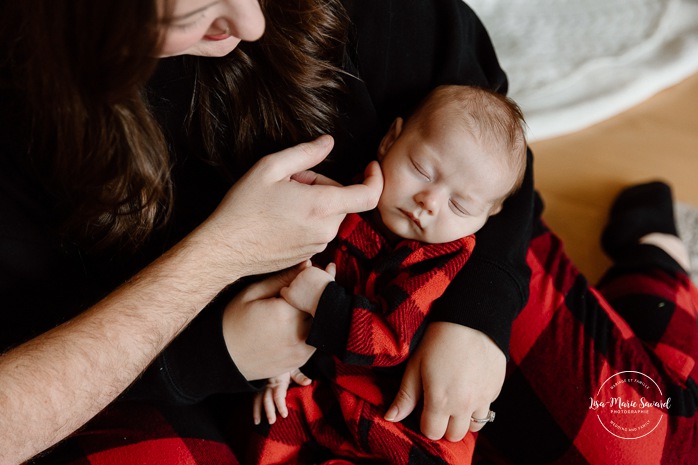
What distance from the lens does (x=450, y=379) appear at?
3.17ft

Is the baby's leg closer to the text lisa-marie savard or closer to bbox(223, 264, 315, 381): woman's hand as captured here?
the text lisa-marie savard

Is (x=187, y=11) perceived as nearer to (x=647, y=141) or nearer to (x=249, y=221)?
(x=249, y=221)

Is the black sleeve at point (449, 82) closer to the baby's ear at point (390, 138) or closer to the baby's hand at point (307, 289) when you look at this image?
the baby's ear at point (390, 138)

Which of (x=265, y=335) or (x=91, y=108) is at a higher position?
(x=91, y=108)

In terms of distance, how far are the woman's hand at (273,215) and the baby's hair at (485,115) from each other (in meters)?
0.18

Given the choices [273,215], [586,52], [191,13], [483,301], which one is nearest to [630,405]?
[483,301]

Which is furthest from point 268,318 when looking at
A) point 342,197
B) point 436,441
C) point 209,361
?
point 436,441

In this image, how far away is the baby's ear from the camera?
1.07m

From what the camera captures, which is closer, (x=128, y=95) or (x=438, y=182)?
(x=128, y=95)

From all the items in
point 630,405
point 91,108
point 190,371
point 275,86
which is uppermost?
point 91,108

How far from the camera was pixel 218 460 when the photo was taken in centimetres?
99

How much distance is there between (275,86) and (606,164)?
46.6 inches

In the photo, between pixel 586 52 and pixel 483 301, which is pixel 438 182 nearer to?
pixel 483 301

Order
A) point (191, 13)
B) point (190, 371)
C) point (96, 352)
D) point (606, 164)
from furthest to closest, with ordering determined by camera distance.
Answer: point (606, 164) < point (190, 371) < point (96, 352) < point (191, 13)
